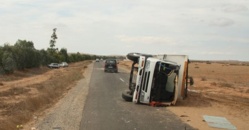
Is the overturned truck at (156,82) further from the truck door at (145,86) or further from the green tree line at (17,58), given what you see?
the green tree line at (17,58)

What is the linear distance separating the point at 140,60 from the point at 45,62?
81.5 meters

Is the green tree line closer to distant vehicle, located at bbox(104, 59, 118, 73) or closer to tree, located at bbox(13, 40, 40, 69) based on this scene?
tree, located at bbox(13, 40, 40, 69)

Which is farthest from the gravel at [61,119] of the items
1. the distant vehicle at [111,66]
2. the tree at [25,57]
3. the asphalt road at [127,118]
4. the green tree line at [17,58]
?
the tree at [25,57]

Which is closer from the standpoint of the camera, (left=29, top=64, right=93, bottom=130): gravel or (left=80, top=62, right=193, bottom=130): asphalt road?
(left=29, top=64, right=93, bottom=130): gravel

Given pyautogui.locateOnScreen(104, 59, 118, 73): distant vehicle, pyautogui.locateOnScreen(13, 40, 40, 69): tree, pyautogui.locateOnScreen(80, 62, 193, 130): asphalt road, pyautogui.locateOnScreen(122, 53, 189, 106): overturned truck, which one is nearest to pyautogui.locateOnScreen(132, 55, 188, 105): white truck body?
pyautogui.locateOnScreen(122, 53, 189, 106): overturned truck

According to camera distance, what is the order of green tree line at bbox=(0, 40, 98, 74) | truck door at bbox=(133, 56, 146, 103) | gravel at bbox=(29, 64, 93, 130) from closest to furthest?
1. gravel at bbox=(29, 64, 93, 130)
2. truck door at bbox=(133, 56, 146, 103)
3. green tree line at bbox=(0, 40, 98, 74)

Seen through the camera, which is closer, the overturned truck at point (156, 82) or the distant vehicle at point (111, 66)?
the overturned truck at point (156, 82)

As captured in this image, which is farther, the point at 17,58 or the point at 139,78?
the point at 17,58

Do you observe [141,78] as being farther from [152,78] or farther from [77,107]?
[77,107]

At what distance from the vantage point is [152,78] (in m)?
17.2

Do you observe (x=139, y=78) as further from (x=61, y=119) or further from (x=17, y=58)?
(x=17, y=58)

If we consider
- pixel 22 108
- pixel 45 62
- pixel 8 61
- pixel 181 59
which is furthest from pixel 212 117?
pixel 45 62

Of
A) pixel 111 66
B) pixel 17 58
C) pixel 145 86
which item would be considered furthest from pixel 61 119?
pixel 17 58

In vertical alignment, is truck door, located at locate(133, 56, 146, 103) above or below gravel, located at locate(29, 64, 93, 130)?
above
